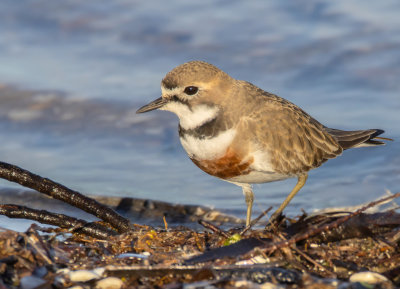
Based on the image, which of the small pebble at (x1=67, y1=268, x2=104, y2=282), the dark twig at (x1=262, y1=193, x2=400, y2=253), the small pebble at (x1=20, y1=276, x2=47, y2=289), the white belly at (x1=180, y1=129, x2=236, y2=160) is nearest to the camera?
the small pebble at (x1=20, y1=276, x2=47, y2=289)

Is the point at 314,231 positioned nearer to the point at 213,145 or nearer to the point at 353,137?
the point at 213,145

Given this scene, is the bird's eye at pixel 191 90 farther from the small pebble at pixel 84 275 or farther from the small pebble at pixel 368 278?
the small pebble at pixel 368 278

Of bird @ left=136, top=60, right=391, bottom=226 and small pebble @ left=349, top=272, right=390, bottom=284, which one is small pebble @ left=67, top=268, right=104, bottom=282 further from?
bird @ left=136, top=60, right=391, bottom=226

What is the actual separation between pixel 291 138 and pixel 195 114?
853 millimetres

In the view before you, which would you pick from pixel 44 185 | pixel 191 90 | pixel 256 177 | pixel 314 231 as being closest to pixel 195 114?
pixel 191 90

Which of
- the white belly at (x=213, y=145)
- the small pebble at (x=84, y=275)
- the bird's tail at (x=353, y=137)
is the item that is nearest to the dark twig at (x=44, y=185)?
the white belly at (x=213, y=145)

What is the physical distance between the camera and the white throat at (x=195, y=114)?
15.1 feet

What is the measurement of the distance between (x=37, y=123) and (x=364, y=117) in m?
4.42

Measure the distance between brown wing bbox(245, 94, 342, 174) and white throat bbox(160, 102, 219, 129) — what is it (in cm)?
33

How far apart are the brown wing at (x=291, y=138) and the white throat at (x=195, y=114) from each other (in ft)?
1.10

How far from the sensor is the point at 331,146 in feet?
17.9

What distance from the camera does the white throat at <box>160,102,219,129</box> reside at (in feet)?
15.1

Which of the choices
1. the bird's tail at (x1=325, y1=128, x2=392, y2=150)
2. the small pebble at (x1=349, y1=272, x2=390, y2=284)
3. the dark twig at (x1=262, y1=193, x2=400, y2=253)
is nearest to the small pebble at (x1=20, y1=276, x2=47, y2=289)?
the dark twig at (x1=262, y1=193, x2=400, y2=253)

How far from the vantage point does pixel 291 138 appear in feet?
16.5
